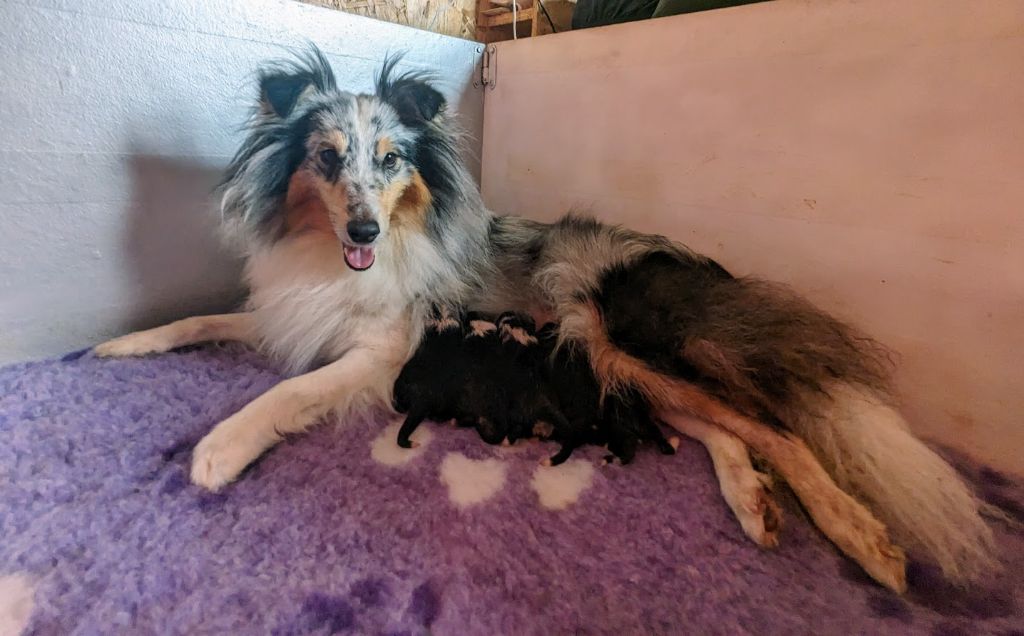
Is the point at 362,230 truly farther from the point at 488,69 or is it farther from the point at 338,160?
the point at 488,69

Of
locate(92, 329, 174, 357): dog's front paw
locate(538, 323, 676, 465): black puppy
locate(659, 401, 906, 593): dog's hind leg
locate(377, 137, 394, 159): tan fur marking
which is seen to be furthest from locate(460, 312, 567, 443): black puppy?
locate(92, 329, 174, 357): dog's front paw

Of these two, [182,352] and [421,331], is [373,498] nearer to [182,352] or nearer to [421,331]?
[421,331]

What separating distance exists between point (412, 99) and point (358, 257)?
0.60m

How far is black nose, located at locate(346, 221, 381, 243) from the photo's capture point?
1.76 meters

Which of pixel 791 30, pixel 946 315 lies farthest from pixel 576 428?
pixel 791 30

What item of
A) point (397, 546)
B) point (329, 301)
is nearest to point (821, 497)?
point (397, 546)

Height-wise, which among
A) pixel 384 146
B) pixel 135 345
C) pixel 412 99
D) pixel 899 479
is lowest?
pixel 135 345

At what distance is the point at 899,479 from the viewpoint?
54.5 inches

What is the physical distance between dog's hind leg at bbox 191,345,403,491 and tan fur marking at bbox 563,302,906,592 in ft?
2.27

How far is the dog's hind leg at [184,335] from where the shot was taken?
2.04m

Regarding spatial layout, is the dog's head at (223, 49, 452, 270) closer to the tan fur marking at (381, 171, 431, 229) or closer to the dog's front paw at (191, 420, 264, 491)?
the tan fur marking at (381, 171, 431, 229)

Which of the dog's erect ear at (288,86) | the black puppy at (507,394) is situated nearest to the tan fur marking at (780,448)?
the black puppy at (507,394)

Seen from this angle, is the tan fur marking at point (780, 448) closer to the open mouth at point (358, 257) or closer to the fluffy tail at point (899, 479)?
the fluffy tail at point (899, 479)

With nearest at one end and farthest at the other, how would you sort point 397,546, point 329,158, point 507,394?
point 397,546 < point 507,394 < point 329,158
